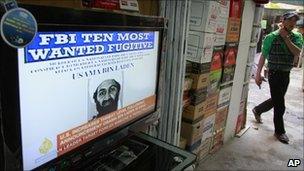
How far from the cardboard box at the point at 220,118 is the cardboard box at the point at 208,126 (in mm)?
95

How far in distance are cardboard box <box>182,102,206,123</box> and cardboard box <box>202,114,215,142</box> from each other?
0.16m

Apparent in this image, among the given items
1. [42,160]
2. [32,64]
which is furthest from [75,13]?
[42,160]

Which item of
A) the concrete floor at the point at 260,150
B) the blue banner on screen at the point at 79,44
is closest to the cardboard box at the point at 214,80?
the concrete floor at the point at 260,150

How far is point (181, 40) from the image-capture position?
1664 mm

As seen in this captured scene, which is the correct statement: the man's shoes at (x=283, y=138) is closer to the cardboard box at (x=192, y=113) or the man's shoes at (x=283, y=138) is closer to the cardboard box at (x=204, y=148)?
the cardboard box at (x=204, y=148)

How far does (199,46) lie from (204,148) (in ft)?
3.17

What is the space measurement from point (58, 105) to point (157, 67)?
526 millimetres

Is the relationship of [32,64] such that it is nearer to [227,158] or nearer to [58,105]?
[58,105]

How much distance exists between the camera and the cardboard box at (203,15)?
218 centimetres

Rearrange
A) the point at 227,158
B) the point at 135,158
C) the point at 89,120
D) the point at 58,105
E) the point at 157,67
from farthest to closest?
the point at 227,158, the point at 157,67, the point at 135,158, the point at 89,120, the point at 58,105

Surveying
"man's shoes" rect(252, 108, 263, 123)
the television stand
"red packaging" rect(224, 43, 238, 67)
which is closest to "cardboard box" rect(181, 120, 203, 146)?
"red packaging" rect(224, 43, 238, 67)

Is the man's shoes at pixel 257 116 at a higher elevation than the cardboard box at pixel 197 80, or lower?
lower

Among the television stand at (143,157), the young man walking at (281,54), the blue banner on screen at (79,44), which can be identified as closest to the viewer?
the blue banner on screen at (79,44)

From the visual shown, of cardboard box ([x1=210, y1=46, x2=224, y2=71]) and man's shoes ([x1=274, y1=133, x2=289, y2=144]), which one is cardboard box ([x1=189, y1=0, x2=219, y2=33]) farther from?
man's shoes ([x1=274, y1=133, x2=289, y2=144])
